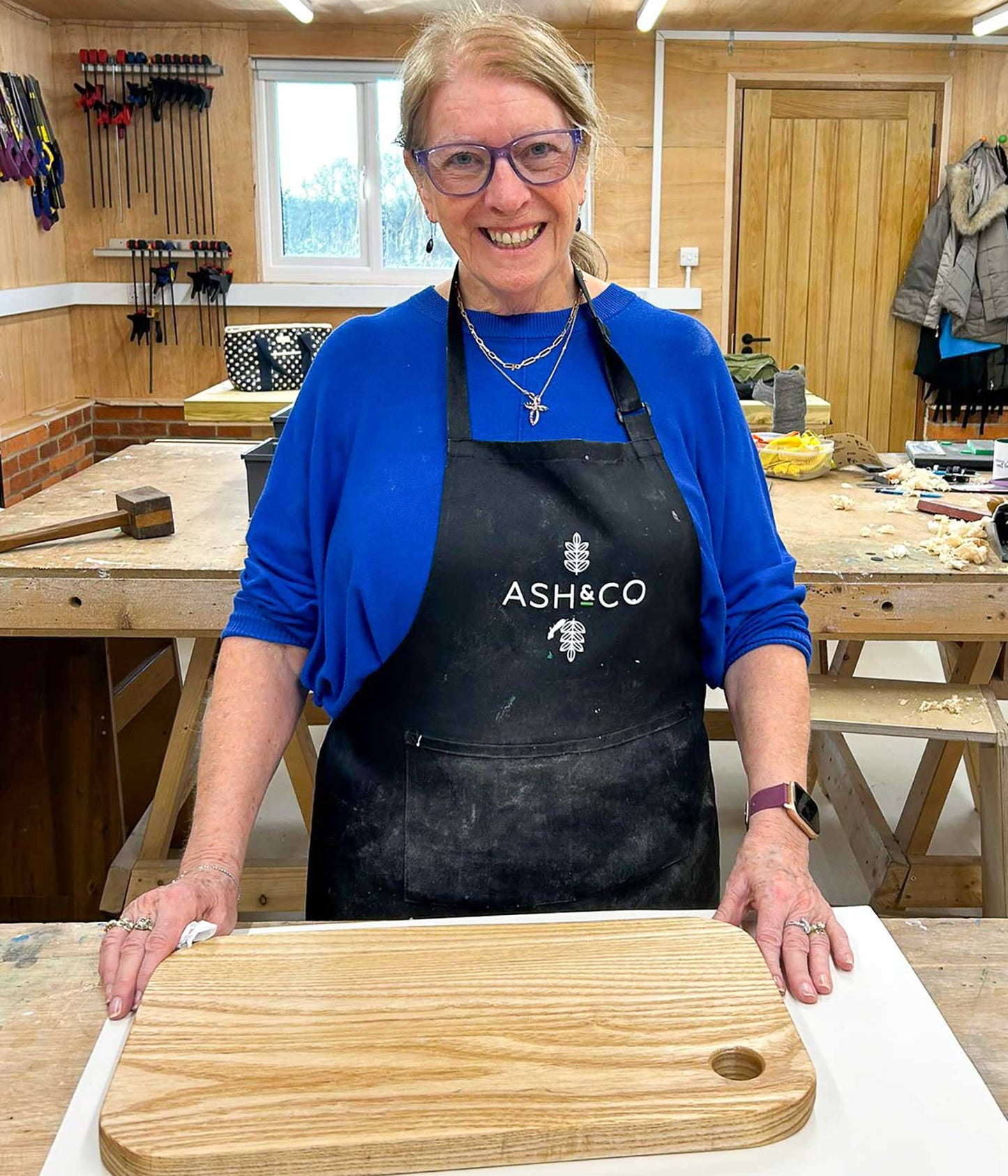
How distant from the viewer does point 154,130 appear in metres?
6.05

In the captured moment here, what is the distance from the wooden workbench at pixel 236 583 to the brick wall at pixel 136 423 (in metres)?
3.07

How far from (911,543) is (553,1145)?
6.08ft

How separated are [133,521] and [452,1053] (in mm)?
1770

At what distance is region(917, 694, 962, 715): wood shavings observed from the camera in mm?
2342

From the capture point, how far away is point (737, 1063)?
0.90 meters

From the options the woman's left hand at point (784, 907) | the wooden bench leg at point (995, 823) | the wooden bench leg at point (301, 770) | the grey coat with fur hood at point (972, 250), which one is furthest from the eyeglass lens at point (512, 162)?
the grey coat with fur hood at point (972, 250)

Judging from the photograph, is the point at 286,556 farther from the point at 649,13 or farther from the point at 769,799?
the point at 649,13

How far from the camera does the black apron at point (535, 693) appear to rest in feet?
4.46

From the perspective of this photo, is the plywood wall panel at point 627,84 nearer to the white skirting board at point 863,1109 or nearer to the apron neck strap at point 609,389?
the apron neck strap at point 609,389

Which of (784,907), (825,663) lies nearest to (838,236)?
(825,663)

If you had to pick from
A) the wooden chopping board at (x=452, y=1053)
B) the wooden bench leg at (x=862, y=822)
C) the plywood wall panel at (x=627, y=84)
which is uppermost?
the plywood wall panel at (x=627, y=84)

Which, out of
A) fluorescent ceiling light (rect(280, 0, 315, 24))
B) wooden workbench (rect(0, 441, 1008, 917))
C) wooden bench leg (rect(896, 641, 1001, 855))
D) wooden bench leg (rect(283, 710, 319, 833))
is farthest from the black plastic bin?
fluorescent ceiling light (rect(280, 0, 315, 24))

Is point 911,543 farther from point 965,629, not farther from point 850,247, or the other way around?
point 850,247

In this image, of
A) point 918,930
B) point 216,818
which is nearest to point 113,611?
point 216,818
